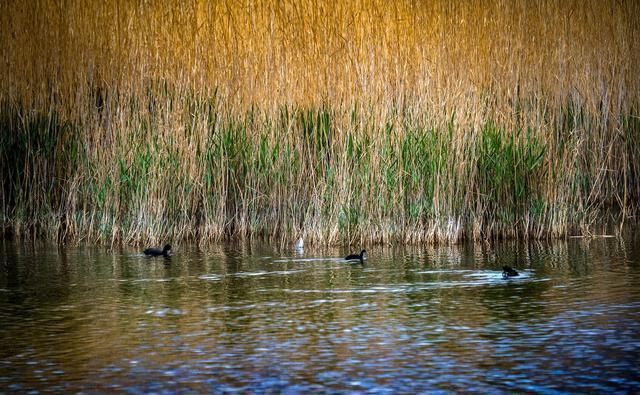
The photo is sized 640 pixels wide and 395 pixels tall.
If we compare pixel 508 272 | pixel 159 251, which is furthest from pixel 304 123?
pixel 508 272

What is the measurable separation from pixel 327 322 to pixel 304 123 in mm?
4343

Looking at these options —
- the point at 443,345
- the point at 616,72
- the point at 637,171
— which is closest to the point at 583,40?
the point at 616,72

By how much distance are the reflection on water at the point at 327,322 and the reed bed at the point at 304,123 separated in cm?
78

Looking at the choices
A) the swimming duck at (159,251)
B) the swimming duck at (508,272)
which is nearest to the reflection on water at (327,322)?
the swimming duck at (508,272)

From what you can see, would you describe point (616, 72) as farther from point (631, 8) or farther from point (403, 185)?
point (403, 185)

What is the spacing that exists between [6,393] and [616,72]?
8806mm

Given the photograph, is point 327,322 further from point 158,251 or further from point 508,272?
point 158,251

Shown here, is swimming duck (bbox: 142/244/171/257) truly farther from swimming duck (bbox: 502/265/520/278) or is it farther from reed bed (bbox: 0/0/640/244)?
swimming duck (bbox: 502/265/520/278)

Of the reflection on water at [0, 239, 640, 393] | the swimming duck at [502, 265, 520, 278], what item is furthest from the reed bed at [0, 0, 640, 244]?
the swimming duck at [502, 265, 520, 278]

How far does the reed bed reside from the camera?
29.4 ft

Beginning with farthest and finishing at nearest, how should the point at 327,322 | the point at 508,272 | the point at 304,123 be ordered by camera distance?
the point at 304,123, the point at 508,272, the point at 327,322

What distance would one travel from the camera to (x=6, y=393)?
14.0 feet

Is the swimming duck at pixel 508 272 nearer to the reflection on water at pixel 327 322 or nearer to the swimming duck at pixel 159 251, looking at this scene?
the reflection on water at pixel 327 322

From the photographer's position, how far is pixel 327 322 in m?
5.52
